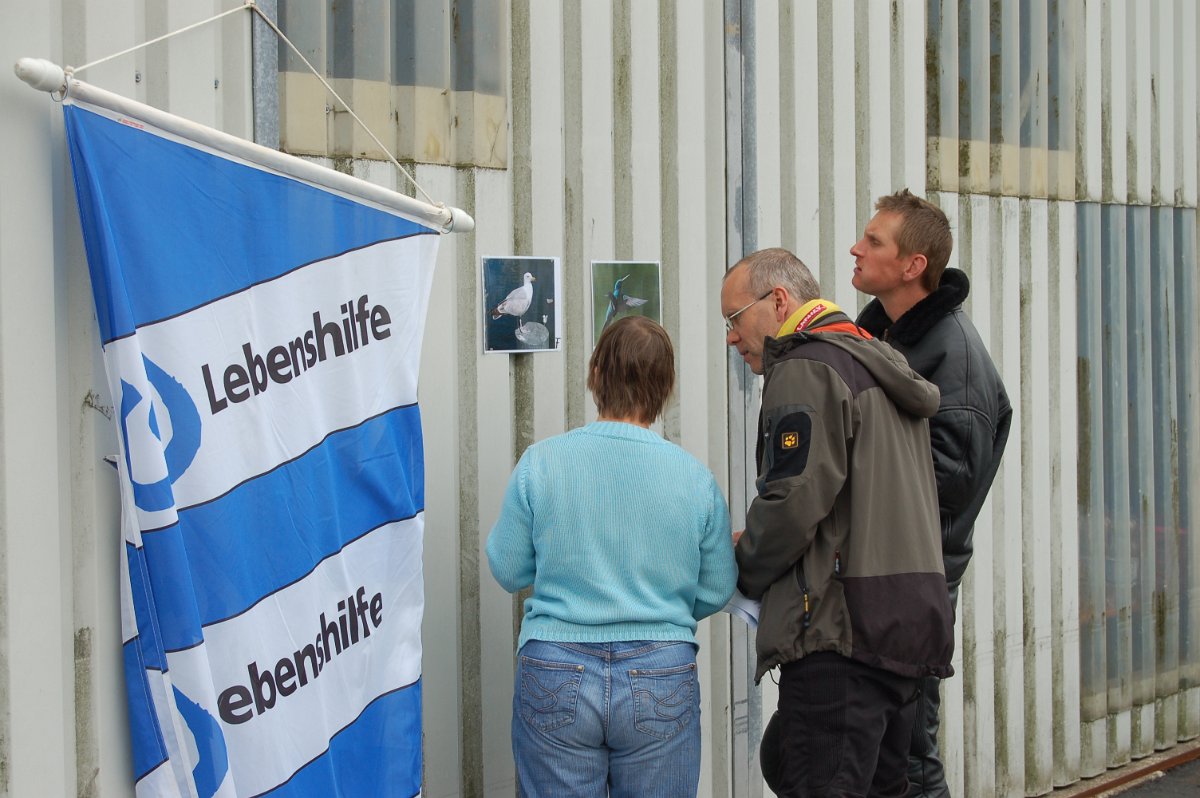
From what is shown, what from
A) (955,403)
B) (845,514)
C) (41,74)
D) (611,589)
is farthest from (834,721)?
(41,74)

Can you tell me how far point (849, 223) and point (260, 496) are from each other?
2669mm

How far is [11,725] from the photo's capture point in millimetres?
2695

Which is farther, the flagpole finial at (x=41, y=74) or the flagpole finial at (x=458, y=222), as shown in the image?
the flagpole finial at (x=458, y=222)

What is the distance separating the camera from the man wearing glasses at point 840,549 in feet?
9.82

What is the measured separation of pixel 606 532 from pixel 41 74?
60.4 inches

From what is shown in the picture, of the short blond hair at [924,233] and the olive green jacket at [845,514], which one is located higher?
the short blond hair at [924,233]

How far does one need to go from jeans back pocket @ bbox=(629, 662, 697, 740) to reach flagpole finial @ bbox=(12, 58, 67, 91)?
176 centimetres

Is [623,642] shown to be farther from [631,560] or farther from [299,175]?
[299,175]

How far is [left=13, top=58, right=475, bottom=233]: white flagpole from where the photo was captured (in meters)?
2.54

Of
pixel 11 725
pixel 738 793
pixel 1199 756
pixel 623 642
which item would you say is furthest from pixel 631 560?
pixel 1199 756

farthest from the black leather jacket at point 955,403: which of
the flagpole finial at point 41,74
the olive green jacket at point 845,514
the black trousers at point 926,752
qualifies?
the flagpole finial at point 41,74

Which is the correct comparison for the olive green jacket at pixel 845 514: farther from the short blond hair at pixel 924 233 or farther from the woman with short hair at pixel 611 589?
the short blond hair at pixel 924 233

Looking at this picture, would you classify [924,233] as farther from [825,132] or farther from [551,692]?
[551,692]

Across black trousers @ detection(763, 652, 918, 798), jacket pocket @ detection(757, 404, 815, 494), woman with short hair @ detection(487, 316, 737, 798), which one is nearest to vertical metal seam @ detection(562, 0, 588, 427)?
woman with short hair @ detection(487, 316, 737, 798)
